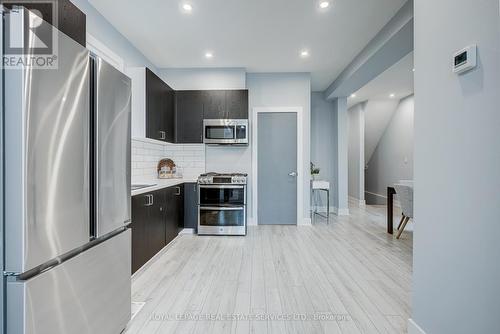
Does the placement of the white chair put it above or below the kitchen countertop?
below

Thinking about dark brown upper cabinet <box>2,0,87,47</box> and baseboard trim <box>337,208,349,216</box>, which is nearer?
dark brown upper cabinet <box>2,0,87,47</box>

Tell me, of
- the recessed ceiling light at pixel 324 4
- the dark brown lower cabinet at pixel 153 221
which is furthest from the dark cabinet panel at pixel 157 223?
the recessed ceiling light at pixel 324 4

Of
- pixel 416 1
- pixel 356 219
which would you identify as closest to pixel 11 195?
pixel 416 1

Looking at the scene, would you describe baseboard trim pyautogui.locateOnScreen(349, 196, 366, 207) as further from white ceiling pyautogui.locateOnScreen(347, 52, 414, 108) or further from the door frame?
the door frame

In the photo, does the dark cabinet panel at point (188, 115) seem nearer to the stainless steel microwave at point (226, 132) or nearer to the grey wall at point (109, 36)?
the stainless steel microwave at point (226, 132)

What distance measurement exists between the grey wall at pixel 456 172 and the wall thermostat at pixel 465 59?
0.08ft

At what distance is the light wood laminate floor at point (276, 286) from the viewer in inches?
70.8

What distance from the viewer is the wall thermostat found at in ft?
3.83

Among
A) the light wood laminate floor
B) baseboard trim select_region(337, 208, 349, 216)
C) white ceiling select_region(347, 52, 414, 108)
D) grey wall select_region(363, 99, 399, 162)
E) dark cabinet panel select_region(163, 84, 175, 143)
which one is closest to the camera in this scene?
the light wood laminate floor

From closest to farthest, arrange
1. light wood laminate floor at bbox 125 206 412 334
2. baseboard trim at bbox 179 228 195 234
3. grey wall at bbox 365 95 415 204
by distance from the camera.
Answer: light wood laminate floor at bbox 125 206 412 334 < baseboard trim at bbox 179 228 195 234 < grey wall at bbox 365 95 415 204

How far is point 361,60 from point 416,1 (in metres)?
2.24

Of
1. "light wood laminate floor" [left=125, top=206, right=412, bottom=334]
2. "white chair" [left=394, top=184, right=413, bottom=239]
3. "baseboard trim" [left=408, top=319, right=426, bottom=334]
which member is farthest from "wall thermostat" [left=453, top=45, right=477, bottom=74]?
"white chair" [left=394, top=184, right=413, bottom=239]

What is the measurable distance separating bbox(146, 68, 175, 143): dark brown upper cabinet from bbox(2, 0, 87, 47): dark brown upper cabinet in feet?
5.41

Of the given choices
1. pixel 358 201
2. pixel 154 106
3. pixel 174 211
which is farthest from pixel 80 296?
pixel 358 201
